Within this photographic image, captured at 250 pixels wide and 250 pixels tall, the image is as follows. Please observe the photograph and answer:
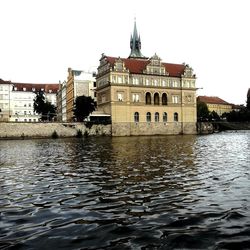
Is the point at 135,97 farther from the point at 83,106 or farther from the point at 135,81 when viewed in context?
the point at 83,106

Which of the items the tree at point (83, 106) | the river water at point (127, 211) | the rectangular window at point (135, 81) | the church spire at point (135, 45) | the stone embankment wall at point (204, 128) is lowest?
the river water at point (127, 211)

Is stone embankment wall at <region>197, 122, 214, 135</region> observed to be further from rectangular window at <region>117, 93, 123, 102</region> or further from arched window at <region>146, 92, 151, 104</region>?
rectangular window at <region>117, 93, 123, 102</region>

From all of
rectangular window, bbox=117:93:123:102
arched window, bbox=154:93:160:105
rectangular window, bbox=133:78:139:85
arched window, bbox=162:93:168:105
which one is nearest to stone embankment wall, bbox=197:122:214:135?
arched window, bbox=162:93:168:105

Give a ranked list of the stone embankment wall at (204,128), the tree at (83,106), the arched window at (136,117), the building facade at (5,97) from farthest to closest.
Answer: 1. the building facade at (5,97)
2. the stone embankment wall at (204,128)
3. the arched window at (136,117)
4. the tree at (83,106)

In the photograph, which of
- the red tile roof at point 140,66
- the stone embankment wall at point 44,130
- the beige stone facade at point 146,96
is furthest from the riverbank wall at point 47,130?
the red tile roof at point 140,66

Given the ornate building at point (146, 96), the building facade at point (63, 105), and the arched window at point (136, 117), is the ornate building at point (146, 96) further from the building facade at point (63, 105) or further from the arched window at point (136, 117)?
the building facade at point (63, 105)

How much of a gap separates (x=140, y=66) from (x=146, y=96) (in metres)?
8.53

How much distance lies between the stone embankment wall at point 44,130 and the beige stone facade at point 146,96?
16.1ft

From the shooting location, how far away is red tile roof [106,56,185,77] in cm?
9162

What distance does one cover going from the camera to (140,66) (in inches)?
3713

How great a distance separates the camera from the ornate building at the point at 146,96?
3497 inches

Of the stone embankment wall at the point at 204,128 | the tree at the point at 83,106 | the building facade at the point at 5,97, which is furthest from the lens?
the building facade at the point at 5,97

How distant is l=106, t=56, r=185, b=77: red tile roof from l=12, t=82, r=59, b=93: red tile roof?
67316mm

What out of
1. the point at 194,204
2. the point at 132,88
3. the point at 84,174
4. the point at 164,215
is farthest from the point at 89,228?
the point at 132,88
